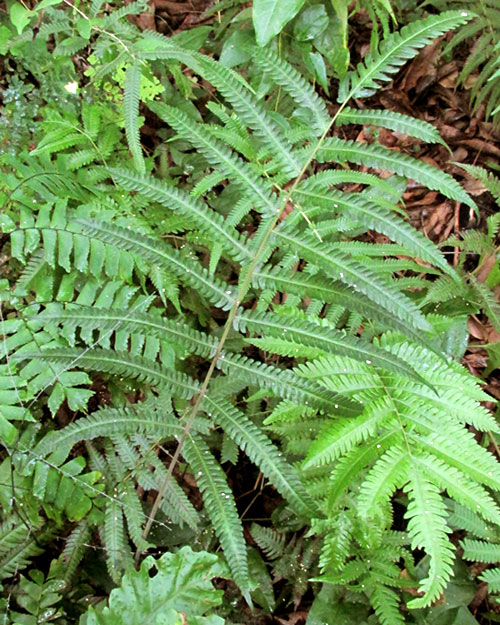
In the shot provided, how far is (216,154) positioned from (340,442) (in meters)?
0.96

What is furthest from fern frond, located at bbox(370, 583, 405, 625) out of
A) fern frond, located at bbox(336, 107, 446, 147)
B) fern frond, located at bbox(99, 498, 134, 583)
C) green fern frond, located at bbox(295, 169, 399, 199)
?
fern frond, located at bbox(336, 107, 446, 147)

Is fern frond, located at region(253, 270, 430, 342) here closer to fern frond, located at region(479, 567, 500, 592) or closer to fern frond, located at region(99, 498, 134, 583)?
fern frond, located at region(99, 498, 134, 583)

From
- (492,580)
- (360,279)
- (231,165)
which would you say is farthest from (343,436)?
(492,580)

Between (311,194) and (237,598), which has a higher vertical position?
(311,194)

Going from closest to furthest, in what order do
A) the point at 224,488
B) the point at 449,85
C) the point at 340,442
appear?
the point at 224,488, the point at 340,442, the point at 449,85

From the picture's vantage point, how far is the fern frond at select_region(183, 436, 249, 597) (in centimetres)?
147

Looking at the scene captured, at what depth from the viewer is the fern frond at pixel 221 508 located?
1.47m

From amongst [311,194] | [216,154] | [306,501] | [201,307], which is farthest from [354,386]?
[201,307]

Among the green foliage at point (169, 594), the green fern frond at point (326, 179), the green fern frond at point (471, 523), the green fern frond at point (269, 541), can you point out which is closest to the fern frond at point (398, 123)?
the green fern frond at point (326, 179)

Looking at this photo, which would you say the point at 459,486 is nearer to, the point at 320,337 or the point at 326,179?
the point at 320,337

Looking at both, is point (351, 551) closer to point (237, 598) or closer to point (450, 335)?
point (237, 598)

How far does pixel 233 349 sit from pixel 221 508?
1175 millimetres

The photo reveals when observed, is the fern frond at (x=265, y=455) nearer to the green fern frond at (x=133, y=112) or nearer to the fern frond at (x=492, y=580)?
the green fern frond at (x=133, y=112)

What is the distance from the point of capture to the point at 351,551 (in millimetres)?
2297
